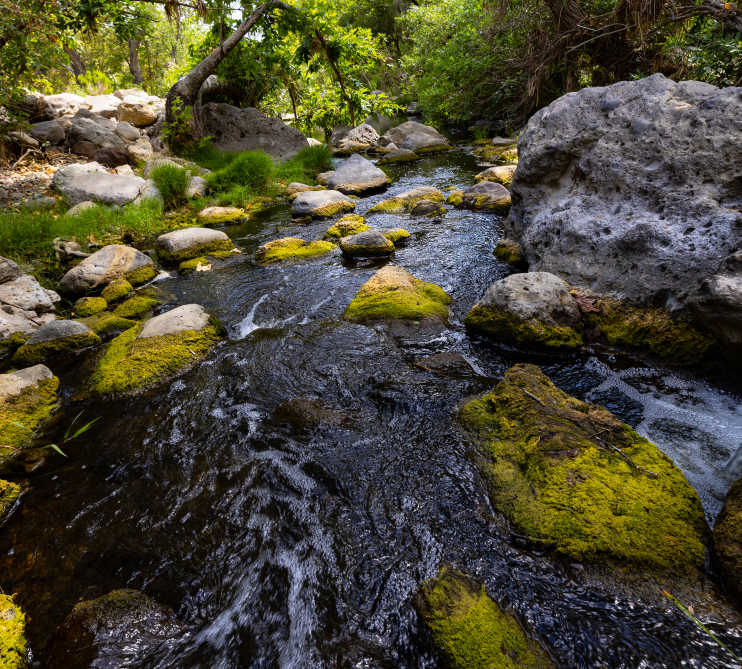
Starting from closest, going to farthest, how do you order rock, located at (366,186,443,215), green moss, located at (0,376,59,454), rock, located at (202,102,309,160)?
green moss, located at (0,376,59,454)
rock, located at (366,186,443,215)
rock, located at (202,102,309,160)

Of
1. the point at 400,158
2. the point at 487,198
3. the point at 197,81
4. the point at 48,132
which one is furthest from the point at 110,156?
the point at 487,198

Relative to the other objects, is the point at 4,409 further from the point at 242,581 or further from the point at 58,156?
the point at 58,156

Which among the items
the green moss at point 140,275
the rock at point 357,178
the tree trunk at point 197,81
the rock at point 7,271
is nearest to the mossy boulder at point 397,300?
the green moss at point 140,275

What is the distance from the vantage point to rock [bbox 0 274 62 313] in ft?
17.0

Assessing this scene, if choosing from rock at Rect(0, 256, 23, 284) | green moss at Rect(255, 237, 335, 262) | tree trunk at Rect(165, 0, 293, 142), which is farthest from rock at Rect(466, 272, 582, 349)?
tree trunk at Rect(165, 0, 293, 142)

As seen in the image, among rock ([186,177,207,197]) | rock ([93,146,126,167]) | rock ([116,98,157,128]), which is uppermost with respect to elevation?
rock ([116,98,157,128])

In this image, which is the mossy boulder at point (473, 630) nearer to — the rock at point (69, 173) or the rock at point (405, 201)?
the rock at point (405, 201)

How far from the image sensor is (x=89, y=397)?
3.91 m

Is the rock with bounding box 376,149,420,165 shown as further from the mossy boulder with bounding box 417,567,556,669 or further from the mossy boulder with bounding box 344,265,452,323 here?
the mossy boulder with bounding box 417,567,556,669

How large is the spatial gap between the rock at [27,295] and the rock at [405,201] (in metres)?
5.99

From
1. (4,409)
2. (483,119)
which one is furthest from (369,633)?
(483,119)

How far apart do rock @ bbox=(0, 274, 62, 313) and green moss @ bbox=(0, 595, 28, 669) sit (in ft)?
14.7

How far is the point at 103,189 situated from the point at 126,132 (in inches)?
214

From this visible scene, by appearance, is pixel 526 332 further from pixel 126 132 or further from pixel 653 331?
pixel 126 132
